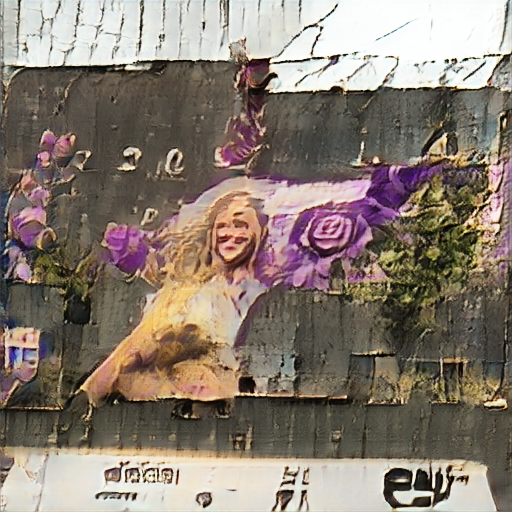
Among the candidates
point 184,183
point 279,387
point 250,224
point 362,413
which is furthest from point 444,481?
point 184,183

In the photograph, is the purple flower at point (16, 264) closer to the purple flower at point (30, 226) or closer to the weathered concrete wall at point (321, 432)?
the purple flower at point (30, 226)

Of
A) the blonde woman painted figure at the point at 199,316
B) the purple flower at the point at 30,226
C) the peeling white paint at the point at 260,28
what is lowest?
the blonde woman painted figure at the point at 199,316

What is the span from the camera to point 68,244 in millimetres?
1218

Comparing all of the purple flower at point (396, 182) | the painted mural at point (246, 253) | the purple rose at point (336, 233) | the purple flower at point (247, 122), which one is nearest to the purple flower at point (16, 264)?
the painted mural at point (246, 253)

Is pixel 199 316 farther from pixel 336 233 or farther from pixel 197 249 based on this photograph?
pixel 336 233

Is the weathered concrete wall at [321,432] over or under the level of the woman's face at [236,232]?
under

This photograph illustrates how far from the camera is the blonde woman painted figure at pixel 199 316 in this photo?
3.88 ft

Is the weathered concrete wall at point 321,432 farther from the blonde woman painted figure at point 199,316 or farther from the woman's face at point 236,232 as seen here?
the woman's face at point 236,232

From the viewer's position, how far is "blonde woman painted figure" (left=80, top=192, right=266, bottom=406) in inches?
46.5

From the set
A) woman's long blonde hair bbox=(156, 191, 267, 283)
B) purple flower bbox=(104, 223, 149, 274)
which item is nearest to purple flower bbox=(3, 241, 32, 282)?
purple flower bbox=(104, 223, 149, 274)

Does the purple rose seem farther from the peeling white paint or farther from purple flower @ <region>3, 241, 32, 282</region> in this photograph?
purple flower @ <region>3, 241, 32, 282</region>

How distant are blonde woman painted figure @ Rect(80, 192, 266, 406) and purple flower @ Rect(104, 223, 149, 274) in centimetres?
6

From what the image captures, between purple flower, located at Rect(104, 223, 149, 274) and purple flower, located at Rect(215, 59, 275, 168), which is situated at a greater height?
purple flower, located at Rect(215, 59, 275, 168)

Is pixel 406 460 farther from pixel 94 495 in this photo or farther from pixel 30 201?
pixel 30 201
